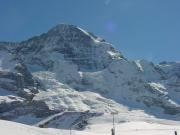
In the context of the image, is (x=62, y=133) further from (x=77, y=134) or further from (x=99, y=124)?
(x=99, y=124)

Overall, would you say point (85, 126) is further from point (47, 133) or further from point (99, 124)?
point (47, 133)

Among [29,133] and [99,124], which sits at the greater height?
[99,124]

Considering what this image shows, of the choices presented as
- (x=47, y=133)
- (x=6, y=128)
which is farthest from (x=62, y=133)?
(x=6, y=128)

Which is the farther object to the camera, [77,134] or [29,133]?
[77,134]

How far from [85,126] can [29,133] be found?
146629 millimetres

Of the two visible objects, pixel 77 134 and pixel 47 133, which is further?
pixel 77 134

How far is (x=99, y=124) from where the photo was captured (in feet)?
651

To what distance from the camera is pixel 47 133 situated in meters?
53.6

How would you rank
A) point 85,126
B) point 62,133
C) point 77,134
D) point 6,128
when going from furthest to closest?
point 85,126, point 77,134, point 62,133, point 6,128

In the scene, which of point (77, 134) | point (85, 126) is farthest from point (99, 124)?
point (77, 134)

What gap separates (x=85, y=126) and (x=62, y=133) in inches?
5585

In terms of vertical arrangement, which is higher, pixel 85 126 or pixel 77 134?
pixel 85 126

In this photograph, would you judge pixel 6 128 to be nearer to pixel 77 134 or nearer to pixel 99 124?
pixel 77 134

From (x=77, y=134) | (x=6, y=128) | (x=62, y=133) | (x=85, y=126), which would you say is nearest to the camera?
(x=6, y=128)
